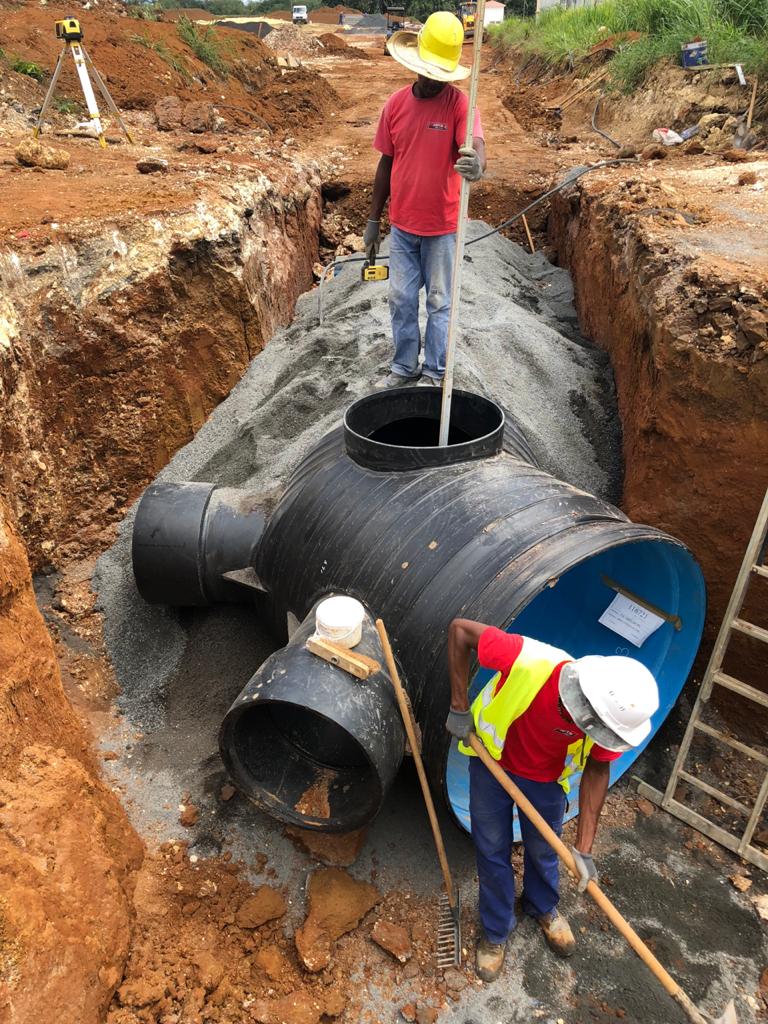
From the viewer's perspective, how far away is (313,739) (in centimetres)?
347

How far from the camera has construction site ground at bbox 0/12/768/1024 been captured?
271cm

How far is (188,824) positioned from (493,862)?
152 centimetres

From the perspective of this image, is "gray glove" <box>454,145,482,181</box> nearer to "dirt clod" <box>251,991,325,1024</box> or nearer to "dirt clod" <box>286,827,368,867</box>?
"dirt clod" <box>286,827,368,867</box>

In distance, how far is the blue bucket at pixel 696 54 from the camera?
394 inches

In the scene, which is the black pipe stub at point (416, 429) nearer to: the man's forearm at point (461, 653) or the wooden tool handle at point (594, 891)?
the man's forearm at point (461, 653)

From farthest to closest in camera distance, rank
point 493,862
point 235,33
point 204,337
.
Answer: point 235,33 < point 204,337 < point 493,862

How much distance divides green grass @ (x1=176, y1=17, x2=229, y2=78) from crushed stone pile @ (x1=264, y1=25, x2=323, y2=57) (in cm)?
1324

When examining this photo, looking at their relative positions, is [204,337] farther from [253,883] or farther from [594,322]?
[253,883]

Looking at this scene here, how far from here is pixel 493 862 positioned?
288 centimetres

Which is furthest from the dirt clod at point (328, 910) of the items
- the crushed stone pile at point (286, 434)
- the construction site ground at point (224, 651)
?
the crushed stone pile at point (286, 434)

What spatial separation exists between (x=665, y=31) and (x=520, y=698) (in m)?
13.4

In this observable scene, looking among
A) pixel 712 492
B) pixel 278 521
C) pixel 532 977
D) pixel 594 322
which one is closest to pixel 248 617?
pixel 278 521

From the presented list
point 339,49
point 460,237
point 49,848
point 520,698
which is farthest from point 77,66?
point 339,49

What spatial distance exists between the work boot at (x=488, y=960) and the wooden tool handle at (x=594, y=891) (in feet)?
2.45
